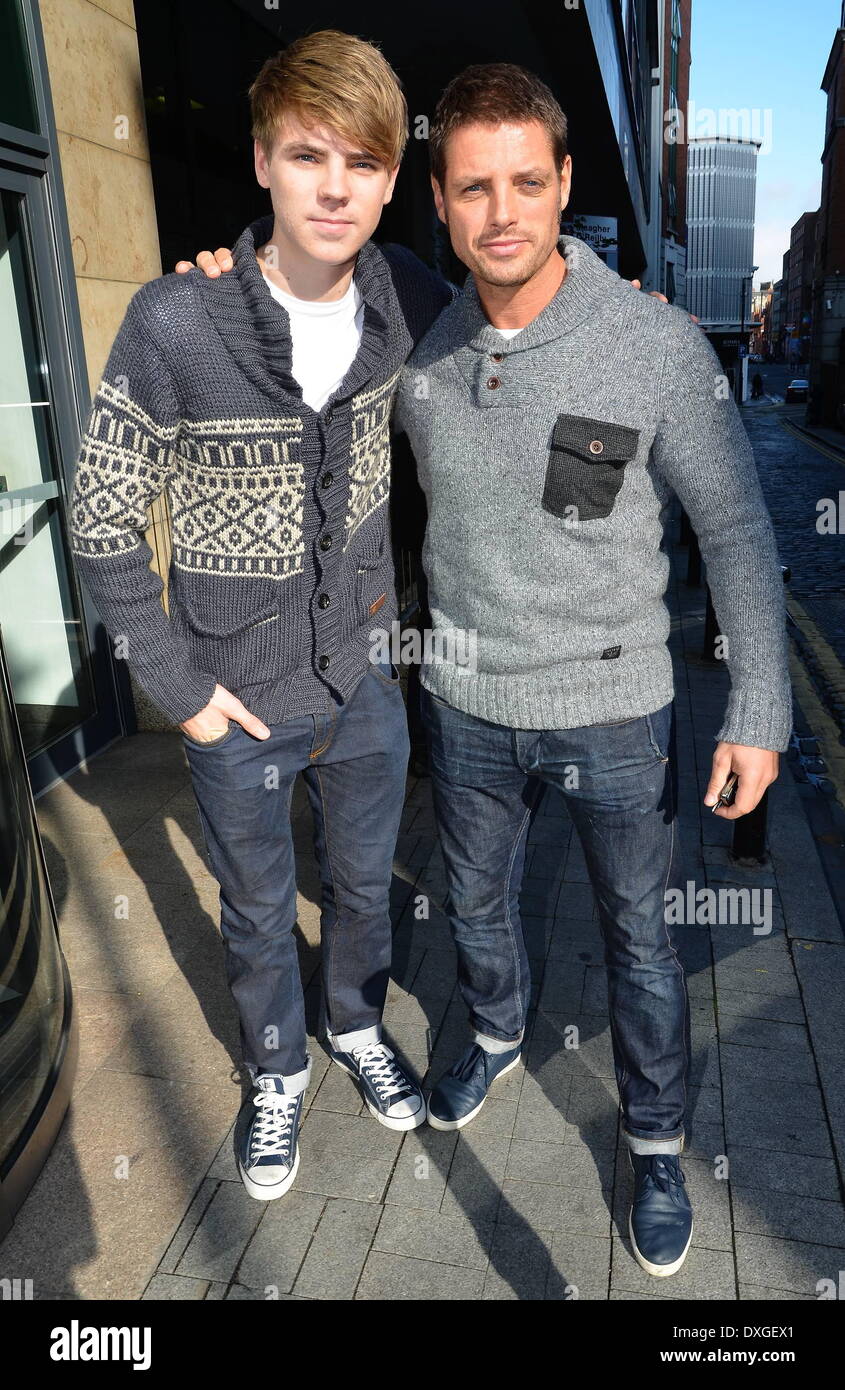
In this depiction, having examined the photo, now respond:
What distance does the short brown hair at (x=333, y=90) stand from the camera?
1.91 meters

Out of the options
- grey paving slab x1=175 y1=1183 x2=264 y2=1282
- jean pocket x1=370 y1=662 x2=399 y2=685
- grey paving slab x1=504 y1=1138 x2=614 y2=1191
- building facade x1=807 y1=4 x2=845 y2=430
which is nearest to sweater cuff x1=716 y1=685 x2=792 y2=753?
jean pocket x1=370 y1=662 x2=399 y2=685

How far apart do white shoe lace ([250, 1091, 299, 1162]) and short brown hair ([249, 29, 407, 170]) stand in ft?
7.12

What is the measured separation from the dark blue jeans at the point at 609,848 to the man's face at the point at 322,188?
1.02 meters

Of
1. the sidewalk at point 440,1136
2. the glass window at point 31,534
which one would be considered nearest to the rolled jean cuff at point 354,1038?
the sidewalk at point 440,1136

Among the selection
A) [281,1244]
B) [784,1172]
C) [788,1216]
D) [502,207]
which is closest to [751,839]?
[784,1172]

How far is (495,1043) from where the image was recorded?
276cm

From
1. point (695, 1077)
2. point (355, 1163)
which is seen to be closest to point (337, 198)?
point (355, 1163)

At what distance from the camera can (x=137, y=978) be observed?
340 cm

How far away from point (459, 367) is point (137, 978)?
2279mm

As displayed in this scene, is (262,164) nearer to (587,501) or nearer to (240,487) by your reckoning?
(240,487)

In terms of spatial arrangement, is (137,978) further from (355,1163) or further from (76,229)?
(76,229)

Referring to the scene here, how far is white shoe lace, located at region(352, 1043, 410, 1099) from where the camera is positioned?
2.71 metres

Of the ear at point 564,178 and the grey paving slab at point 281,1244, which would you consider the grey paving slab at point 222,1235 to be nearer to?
the grey paving slab at point 281,1244

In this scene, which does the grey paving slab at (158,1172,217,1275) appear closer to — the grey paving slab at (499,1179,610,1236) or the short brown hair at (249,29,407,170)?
the grey paving slab at (499,1179,610,1236)
